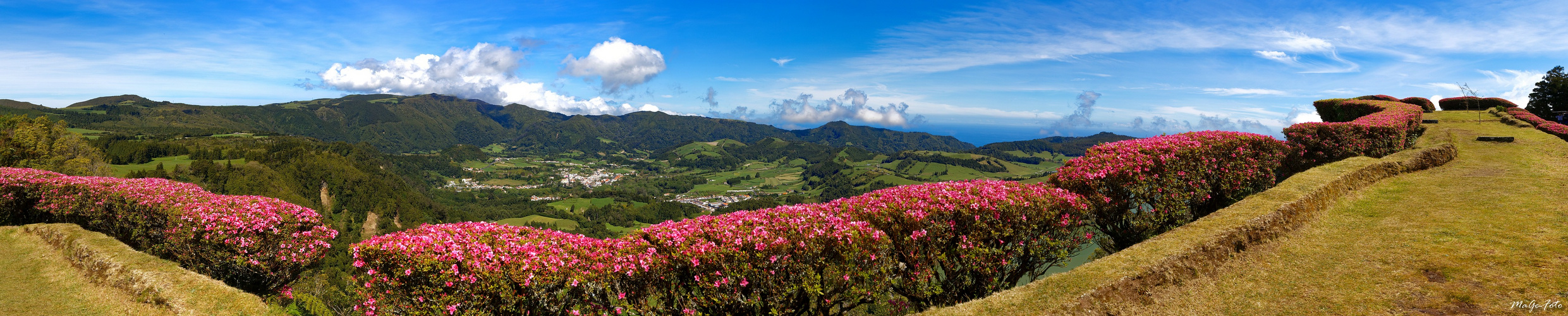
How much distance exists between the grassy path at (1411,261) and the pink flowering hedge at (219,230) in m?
17.0

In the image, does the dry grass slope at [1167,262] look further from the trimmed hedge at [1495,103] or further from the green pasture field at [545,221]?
the green pasture field at [545,221]

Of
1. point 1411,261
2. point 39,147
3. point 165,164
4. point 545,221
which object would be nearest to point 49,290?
point 1411,261

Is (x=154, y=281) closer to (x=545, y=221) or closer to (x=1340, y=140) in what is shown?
(x=1340, y=140)

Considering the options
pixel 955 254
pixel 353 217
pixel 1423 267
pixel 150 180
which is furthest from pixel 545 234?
pixel 353 217

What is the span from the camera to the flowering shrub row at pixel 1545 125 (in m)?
22.8

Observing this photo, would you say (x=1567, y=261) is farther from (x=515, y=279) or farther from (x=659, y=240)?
(x=515, y=279)

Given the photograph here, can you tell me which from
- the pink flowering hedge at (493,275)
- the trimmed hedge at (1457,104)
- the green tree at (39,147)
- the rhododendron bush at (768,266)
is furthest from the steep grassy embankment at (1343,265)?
the green tree at (39,147)

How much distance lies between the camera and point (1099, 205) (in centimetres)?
1136

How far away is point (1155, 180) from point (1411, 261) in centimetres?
390

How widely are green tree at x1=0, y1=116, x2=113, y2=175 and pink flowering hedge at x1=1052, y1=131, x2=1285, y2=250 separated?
5141cm

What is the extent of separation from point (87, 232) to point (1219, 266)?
1124 inches

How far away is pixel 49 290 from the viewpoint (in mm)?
12172

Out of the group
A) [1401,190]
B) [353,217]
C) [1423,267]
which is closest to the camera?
[1423,267]

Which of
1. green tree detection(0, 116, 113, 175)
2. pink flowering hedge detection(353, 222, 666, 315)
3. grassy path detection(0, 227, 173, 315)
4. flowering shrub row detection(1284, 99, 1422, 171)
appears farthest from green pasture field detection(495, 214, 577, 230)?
Answer: flowering shrub row detection(1284, 99, 1422, 171)
